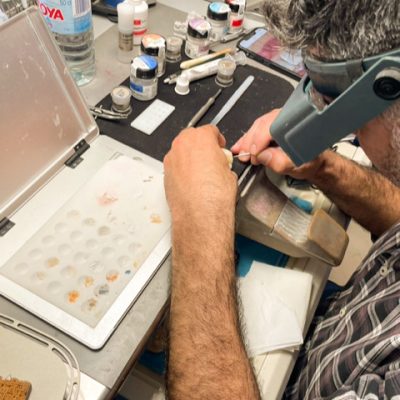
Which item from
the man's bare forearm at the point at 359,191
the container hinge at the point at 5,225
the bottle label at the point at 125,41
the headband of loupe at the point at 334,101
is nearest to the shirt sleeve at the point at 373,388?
the headband of loupe at the point at 334,101

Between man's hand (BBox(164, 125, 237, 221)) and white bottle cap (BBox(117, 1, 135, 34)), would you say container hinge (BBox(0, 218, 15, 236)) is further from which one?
white bottle cap (BBox(117, 1, 135, 34))

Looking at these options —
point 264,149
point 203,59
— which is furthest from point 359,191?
point 203,59

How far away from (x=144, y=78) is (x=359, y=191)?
533 mm

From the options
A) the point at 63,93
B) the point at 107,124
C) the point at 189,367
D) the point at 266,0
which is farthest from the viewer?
the point at 107,124

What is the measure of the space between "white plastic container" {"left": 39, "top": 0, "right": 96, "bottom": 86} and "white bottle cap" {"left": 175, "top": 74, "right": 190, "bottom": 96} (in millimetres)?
205

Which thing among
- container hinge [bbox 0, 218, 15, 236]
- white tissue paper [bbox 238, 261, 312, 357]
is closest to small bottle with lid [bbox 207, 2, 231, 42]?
white tissue paper [bbox 238, 261, 312, 357]

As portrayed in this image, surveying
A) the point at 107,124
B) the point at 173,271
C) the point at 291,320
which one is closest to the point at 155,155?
the point at 107,124

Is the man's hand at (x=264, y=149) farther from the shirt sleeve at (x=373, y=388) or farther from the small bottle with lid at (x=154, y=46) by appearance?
the shirt sleeve at (x=373, y=388)

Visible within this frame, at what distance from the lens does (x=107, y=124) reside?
3.15 ft

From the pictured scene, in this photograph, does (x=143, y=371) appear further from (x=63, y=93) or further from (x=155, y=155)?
(x=63, y=93)

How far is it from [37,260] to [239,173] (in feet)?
1.37

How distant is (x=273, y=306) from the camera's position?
849 millimetres

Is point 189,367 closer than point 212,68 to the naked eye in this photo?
Yes

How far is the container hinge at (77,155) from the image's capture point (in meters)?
0.85
